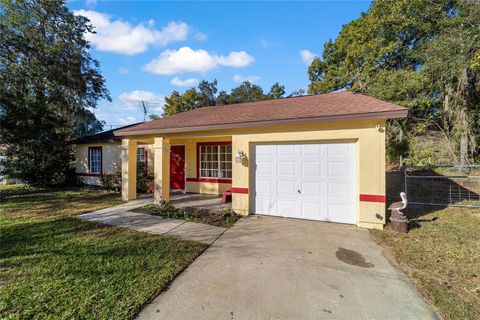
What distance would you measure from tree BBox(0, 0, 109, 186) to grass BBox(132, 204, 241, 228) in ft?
29.2

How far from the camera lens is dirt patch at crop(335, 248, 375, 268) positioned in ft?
12.6

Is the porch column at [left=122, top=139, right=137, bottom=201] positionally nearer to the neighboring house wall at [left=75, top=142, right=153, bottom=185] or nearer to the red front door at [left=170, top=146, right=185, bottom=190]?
the red front door at [left=170, top=146, right=185, bottom=190]

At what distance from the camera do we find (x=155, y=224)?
601cm

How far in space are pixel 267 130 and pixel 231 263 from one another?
13.2ft

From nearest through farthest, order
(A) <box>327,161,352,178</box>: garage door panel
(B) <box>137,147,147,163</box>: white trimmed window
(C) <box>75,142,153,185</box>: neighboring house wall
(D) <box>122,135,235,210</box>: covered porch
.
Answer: (A) <box>327,161,352,178</box>: garage door panel
(D) <box>122,135,235,210</box>: covered porch
(B) <box>137,147,147,163</box>: white trimmed window
(C) <box>75,142,153,185</box>: neighboring house wall

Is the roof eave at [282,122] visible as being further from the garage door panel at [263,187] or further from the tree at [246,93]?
the tree at [246,93]

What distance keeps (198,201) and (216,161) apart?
2.20m

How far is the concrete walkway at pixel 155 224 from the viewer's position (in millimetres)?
5247

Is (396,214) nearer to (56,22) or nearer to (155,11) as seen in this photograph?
(155,11)

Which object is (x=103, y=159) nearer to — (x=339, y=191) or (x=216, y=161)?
(x=216, y=161)

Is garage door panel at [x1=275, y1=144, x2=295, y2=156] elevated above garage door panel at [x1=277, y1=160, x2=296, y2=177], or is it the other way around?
garage door panel at [x1=275, y1=144, x2=295, y2=156]

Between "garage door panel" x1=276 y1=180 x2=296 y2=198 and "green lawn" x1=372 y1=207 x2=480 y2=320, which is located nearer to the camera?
"green lawn" x1=372 y1=207 x2=480 y2=320

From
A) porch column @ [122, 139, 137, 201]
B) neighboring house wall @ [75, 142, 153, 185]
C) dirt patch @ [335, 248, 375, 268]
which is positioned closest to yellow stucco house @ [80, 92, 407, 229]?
porch column @ [122, 139, 137, 201]

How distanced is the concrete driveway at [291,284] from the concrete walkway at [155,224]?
59cm
